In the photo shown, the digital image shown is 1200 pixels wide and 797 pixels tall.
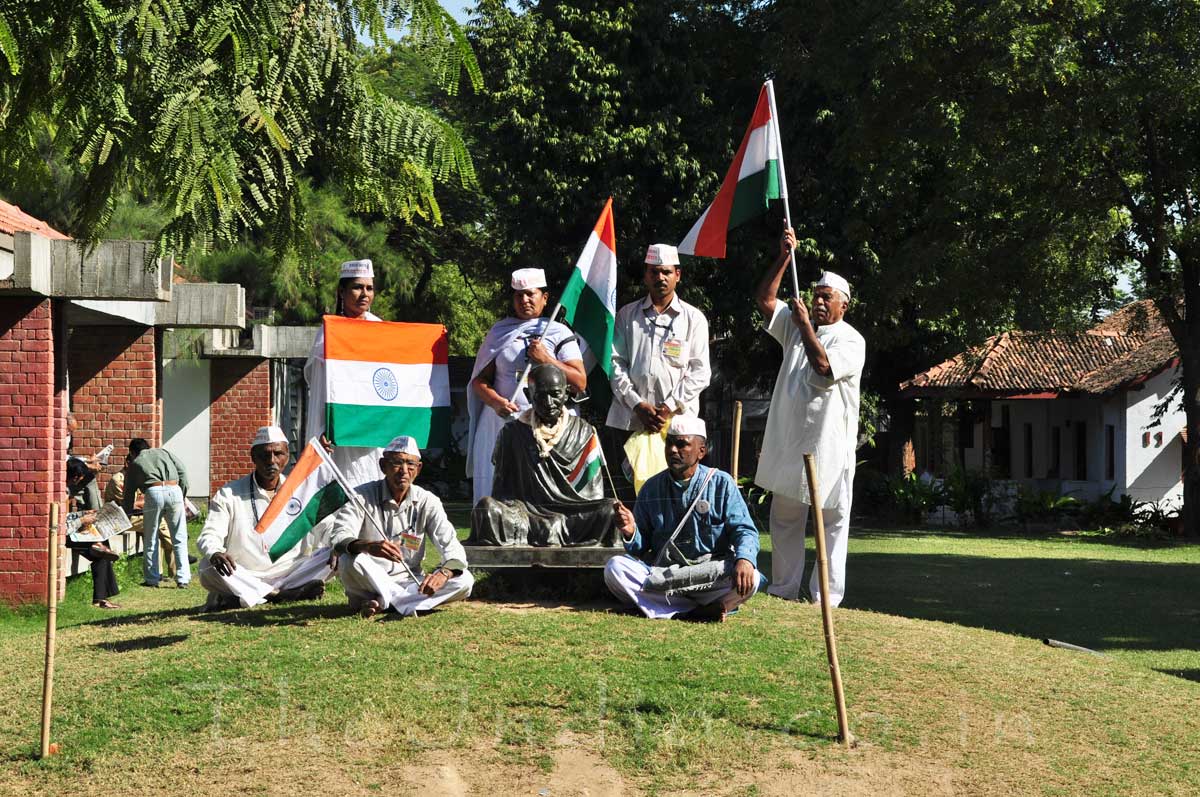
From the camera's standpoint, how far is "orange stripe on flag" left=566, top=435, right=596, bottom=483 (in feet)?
31.1

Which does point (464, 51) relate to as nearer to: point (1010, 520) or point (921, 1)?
point (921, 1)

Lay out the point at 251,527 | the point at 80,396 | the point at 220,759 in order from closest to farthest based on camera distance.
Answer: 1. the point at 220,759
2. the point at 251,527
3. the point at 80,396

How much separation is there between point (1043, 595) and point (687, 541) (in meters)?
7.86

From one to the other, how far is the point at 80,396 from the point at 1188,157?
56.7 feet

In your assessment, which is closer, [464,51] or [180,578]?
[464,51]

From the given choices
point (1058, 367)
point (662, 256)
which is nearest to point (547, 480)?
point (662, 256)

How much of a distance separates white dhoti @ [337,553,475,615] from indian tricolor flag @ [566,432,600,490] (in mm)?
1096

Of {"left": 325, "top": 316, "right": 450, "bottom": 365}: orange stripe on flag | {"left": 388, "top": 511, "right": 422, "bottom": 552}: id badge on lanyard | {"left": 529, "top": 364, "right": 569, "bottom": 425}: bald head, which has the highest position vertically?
{"left": 325, "top": 316, "right": 450, "bottom": 365}: orange stripe on flag

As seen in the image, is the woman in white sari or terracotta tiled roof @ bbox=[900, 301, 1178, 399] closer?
the woman in white sari

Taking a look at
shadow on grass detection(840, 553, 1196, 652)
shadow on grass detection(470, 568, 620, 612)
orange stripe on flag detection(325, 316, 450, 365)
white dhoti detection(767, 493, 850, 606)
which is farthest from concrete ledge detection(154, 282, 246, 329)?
white dhoti detection(767, 493, 850, 606)

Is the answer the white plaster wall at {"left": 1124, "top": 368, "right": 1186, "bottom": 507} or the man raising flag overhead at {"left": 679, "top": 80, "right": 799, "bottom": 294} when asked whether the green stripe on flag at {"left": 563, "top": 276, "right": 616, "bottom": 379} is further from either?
the white plaster wall at {"left": 1124, "top": 368, "right": 1186, "bottom": 507}

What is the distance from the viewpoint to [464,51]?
7324 millimetres

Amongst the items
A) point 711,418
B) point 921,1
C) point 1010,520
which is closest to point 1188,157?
point 921,1

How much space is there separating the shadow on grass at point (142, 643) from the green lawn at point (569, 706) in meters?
0.03
